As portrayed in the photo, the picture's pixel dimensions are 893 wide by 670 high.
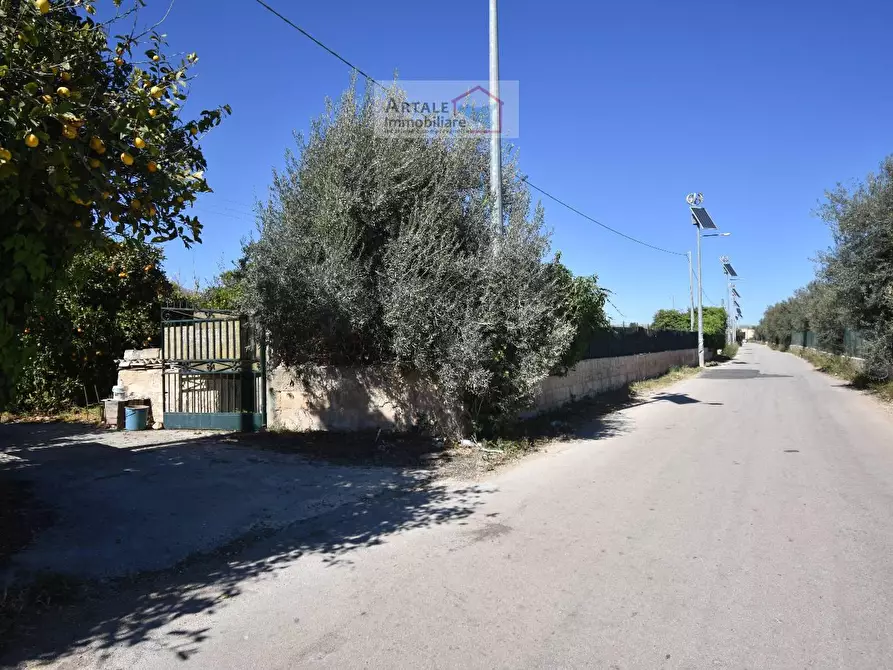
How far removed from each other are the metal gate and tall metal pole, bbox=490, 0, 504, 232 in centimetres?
452

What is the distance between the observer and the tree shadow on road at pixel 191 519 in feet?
11.9

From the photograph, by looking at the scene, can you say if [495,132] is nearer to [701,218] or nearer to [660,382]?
[660,382]

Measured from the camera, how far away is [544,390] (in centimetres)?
1200

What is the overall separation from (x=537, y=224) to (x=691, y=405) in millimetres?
8368

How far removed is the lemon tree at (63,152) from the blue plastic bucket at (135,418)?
6.52 meters

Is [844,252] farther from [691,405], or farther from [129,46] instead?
[129,46]


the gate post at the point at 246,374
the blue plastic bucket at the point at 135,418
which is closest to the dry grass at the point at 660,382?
the gate post at the point at 246,374

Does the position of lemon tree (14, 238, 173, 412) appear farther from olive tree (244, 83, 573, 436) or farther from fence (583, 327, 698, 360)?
fence (583, 327, 698, 360)

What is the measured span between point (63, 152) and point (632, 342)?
63.3ft

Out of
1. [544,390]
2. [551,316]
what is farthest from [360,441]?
[544,390]

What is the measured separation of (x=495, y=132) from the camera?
979cm

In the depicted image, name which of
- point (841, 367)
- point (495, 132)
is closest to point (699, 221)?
point (841, 367)

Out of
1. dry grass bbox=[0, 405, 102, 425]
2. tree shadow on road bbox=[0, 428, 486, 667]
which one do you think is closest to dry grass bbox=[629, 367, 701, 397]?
tree shadow on road bbox=[0, 428, 486, 667]

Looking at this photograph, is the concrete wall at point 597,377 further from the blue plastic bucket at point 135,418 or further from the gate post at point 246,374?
the blue plastic bucket at point 135,418
